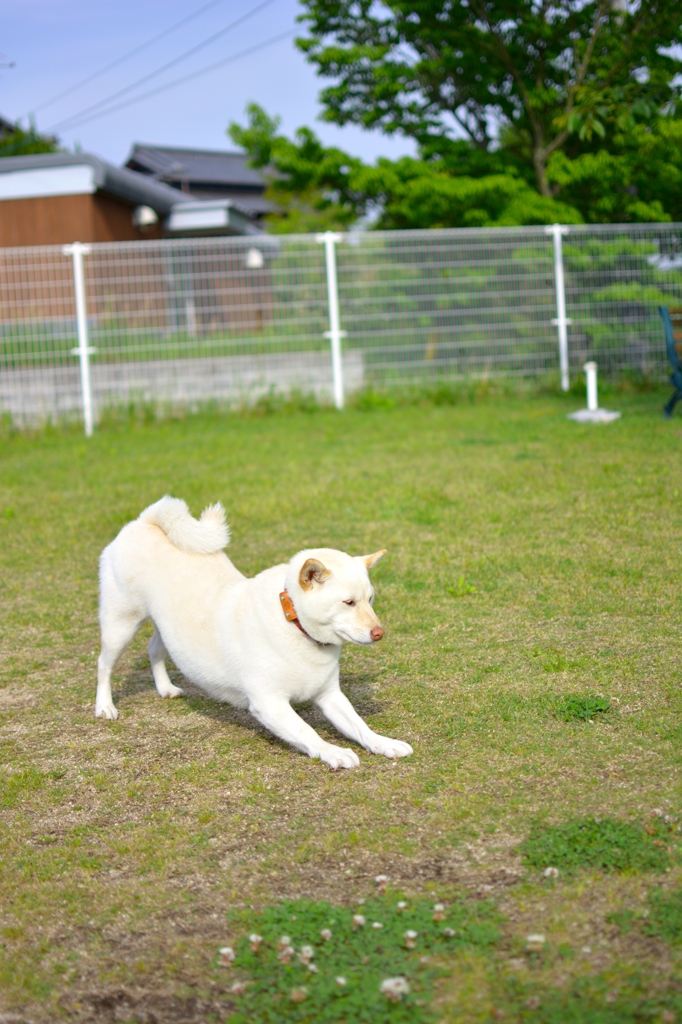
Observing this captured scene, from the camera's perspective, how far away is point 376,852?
2428mm

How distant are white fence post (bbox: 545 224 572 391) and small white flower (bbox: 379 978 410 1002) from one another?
1049 centimetres

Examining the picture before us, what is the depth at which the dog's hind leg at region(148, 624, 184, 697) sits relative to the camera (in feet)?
12.3

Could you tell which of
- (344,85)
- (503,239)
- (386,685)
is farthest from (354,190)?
(386,685)

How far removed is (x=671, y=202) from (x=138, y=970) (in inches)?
541

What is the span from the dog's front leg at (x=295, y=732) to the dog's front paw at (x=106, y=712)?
731mm

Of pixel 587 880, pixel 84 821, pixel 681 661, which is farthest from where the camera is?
pixel 681 661

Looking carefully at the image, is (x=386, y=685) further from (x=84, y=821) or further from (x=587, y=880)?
(x=587, y=880)

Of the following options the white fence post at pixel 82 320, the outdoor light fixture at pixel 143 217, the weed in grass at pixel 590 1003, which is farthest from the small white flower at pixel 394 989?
the outdoor light fixture at pixel 143 217

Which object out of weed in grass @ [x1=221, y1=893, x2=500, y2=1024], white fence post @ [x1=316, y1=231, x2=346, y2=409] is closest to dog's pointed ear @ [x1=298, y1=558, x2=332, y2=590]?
weed in grass @ [x1=221, y1=893, x2=500, y2=1024]

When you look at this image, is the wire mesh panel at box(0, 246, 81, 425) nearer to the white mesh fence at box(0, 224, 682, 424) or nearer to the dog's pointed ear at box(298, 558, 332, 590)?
the white mesh fence at box(0, 224, 682, 424)

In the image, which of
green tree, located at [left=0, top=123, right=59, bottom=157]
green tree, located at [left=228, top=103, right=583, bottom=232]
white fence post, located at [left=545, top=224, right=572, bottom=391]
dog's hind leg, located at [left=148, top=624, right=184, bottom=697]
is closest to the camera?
dog's hind leg, located at [left=148, top=624, right=184, bottom=697]

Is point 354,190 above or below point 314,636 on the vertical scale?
above

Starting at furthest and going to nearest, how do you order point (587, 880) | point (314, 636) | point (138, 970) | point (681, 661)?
1. point (681, 661)
2. point (314, 636)
3. point (587, 880)
4. point (138, 970)

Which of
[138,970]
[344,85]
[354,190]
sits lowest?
[138,970]
